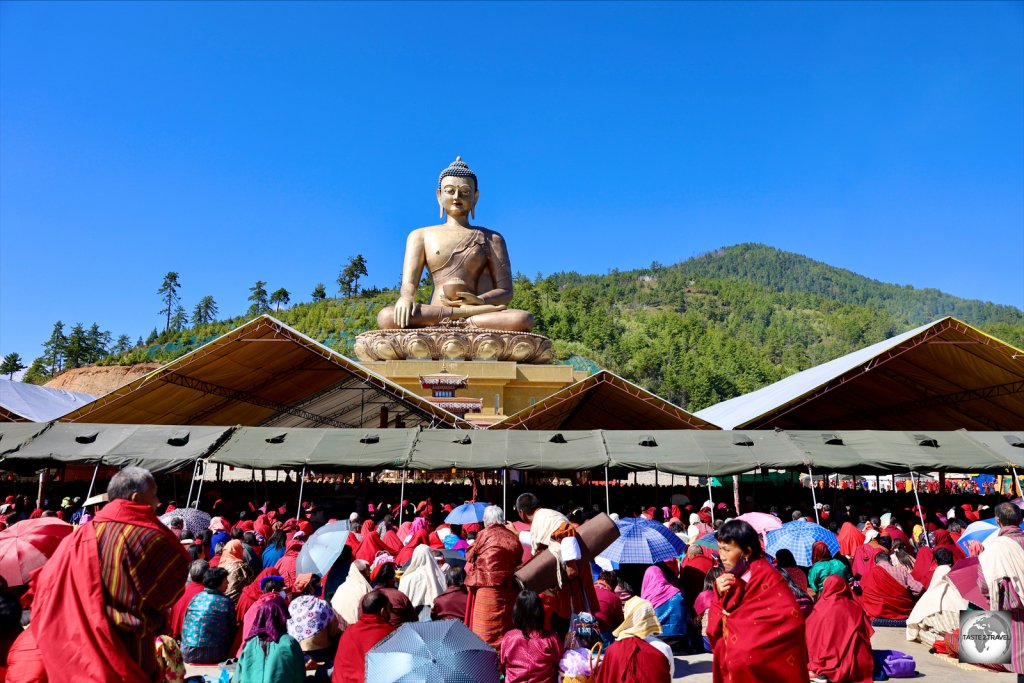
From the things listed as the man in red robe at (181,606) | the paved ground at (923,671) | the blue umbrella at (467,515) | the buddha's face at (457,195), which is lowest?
the paved ground at (923,671)

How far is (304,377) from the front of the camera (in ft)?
70.6

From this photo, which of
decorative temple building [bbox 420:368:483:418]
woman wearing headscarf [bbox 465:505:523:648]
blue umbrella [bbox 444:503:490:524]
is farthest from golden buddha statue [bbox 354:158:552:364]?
woman wearing headscarf [bbox 465:505:523:648]

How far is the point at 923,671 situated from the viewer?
6824 millimetres

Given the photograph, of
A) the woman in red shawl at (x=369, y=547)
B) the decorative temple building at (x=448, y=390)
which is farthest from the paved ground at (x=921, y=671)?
the decorative temple building at (x=448, y=390)

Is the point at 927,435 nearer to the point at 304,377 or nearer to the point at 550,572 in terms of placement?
the point at 550,572

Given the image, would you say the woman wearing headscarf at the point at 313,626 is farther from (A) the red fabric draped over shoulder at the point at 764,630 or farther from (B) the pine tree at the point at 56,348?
(B) the pine tree at the point at 56,348

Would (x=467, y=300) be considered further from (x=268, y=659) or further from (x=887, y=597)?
(x=268, y=659)

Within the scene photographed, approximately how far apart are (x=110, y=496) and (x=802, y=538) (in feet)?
20.8

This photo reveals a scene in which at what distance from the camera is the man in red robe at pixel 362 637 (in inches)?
184

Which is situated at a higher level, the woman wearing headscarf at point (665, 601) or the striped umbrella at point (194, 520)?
the striped umbrella at point (194, 520)

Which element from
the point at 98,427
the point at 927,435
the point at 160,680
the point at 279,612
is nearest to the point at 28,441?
the point at 98,427

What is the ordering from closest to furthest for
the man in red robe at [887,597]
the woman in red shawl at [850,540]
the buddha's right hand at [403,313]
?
1. the man in red robe at [887,597]
2. the woman in red shawl at [850,540]
3. the buddha's right hand at [403,313]

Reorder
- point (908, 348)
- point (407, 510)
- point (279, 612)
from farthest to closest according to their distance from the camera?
1. point (908, 348)
2. point (407, 510)
3. point (279, 612)

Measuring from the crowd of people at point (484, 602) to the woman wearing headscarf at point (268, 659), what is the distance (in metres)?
0.01
